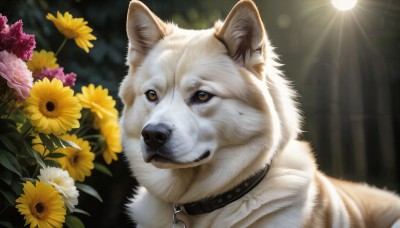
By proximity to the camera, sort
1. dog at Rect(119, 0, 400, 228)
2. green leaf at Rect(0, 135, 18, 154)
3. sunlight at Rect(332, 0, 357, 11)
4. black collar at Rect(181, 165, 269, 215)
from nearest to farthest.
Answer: dog at Rect(119, 0, 400, 228), black collar at Rect(181, 165, 269, 215), green leaf at Rect(0, 135, 18, 154), sunlight at Rect(332, 0, 357, 11)

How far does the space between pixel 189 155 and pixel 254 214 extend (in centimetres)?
42

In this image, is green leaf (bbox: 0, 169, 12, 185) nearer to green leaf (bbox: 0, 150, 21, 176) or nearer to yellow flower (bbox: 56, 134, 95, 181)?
green leaf (bbox: 0, 150, 21, 176)

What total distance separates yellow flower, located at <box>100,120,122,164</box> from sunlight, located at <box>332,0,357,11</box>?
7.35 feet

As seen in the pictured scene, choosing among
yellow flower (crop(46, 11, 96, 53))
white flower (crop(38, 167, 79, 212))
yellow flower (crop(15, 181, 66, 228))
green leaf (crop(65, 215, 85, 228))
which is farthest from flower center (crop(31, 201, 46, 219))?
yellow flower (crop(46, 11, 96, 53))

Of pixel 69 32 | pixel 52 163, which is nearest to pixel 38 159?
pixel 52 163

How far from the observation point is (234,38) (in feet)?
8.65

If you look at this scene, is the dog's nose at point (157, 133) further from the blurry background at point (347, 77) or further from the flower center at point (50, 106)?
the blurry background at point (347, 77)

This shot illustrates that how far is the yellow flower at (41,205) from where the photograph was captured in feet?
8.54

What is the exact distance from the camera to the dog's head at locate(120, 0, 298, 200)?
2.42 meters

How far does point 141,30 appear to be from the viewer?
9.44ft

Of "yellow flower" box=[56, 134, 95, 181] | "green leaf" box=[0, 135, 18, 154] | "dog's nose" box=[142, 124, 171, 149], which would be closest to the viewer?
"dog's nose" box=[142, 124, 171, 149]

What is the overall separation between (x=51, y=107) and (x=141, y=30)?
1.95 ft

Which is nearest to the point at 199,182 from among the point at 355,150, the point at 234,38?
the point at 234,38

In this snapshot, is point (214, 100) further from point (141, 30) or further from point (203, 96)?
point (141, 30)
